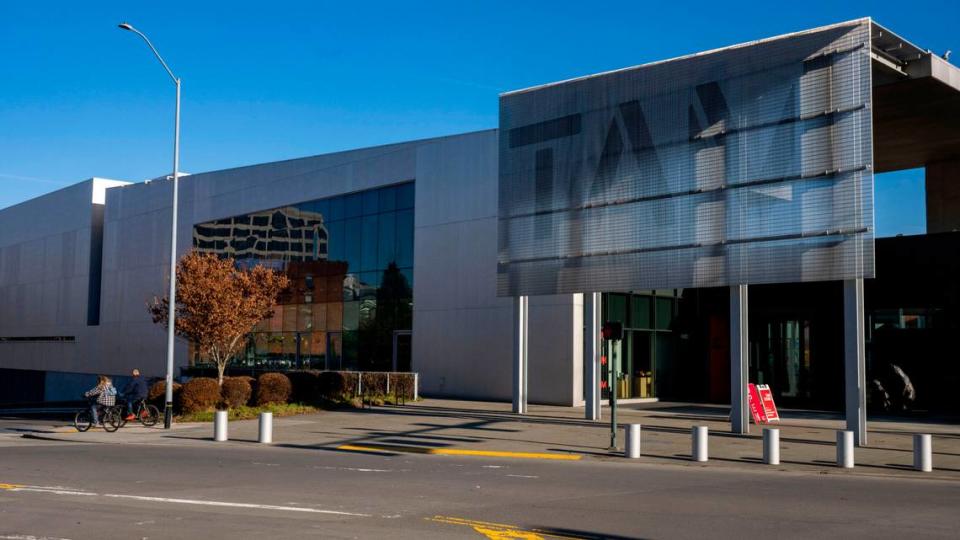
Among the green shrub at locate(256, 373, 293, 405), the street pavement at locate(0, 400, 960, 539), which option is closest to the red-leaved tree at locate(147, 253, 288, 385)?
the green shrub at locate(256, 373, 293, 405)

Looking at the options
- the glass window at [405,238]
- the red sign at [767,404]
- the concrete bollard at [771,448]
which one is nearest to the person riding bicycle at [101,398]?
the glass window at [405,238]

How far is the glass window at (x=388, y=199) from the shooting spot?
4038 cm

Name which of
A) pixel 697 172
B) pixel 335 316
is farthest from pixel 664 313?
pixel 335 316

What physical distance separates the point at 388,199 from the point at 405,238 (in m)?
2.22

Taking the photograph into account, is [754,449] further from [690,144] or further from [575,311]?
[575,311]

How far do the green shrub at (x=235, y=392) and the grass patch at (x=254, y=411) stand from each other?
21 cm

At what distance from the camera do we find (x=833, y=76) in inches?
863

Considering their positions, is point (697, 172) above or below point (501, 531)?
above

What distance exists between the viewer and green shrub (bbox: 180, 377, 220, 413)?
1131 inches

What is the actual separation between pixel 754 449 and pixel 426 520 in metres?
11.8

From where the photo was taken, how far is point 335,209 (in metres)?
43.4

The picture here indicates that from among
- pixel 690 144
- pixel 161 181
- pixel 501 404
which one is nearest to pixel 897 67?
pixel 690 144

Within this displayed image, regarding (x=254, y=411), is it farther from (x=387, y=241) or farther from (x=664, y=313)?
(x=664, y=313)

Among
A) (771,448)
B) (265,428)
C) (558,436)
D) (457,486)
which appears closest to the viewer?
(457,486)
